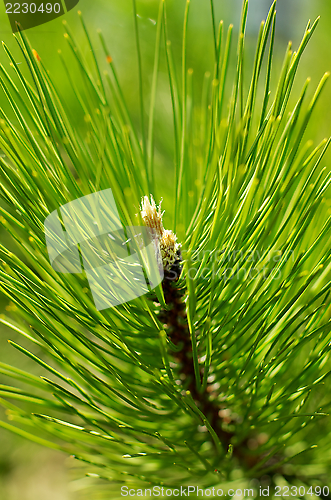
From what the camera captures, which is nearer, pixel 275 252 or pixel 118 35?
pixel 275 252

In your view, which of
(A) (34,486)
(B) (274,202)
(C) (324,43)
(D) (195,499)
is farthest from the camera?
(A) (34,486)

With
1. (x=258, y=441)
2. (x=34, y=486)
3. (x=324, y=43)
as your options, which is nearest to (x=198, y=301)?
(x=258, y=441)

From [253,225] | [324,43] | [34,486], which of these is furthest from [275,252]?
[34,486]

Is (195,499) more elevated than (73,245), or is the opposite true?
(73,245)

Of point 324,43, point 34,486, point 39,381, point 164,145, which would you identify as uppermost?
point 324,43

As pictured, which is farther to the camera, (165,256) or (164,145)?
(164,145)

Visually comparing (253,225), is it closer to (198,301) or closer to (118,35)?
(198,301)

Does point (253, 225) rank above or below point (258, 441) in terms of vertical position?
above

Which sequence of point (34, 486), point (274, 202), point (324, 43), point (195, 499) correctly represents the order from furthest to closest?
point (34, 486) → point (324, 43) → point (195, 499) → point (274, 202)

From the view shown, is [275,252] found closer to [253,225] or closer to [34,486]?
[253,225]
